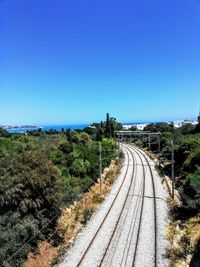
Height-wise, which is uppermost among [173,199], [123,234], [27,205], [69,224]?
[27,205]

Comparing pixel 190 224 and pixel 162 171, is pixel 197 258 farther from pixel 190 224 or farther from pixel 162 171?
pixel 162 171

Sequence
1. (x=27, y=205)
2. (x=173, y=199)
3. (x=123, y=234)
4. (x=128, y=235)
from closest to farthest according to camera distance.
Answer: (x=27, y=205) → (x=128, y=235) → (x=123, y=234) → (x=173, y=199)

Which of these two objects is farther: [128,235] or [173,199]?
[173,199]

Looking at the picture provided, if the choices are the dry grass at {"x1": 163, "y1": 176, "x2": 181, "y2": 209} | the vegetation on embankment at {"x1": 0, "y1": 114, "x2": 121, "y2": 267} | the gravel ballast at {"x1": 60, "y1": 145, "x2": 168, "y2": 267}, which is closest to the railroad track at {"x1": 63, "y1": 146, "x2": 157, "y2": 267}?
the gravel ballast at {"x1": 60, "y1": 145, "x2": 168, "y2": 267}

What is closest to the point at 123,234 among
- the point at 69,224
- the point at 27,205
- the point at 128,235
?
the point at 128,235

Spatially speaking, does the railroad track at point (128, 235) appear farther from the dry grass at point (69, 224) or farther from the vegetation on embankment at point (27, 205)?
the vegetation on embankment at point (27, 205)

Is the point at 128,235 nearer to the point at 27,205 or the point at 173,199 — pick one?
the point at 27,205

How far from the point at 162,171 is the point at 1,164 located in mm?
30142

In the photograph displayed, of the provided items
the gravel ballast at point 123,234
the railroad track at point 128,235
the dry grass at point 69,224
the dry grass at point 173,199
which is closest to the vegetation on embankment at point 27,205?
the dry grass at point 69,224

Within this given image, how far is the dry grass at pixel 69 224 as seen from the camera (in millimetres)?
20547

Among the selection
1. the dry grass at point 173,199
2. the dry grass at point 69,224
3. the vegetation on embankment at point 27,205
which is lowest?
the dry grass at point 69,224

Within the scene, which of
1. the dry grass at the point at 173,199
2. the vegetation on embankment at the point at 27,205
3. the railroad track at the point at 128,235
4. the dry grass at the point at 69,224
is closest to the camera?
the railroad track at the point at 128,235

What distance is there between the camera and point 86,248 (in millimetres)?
20672

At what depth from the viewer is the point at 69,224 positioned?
84.2 feet
